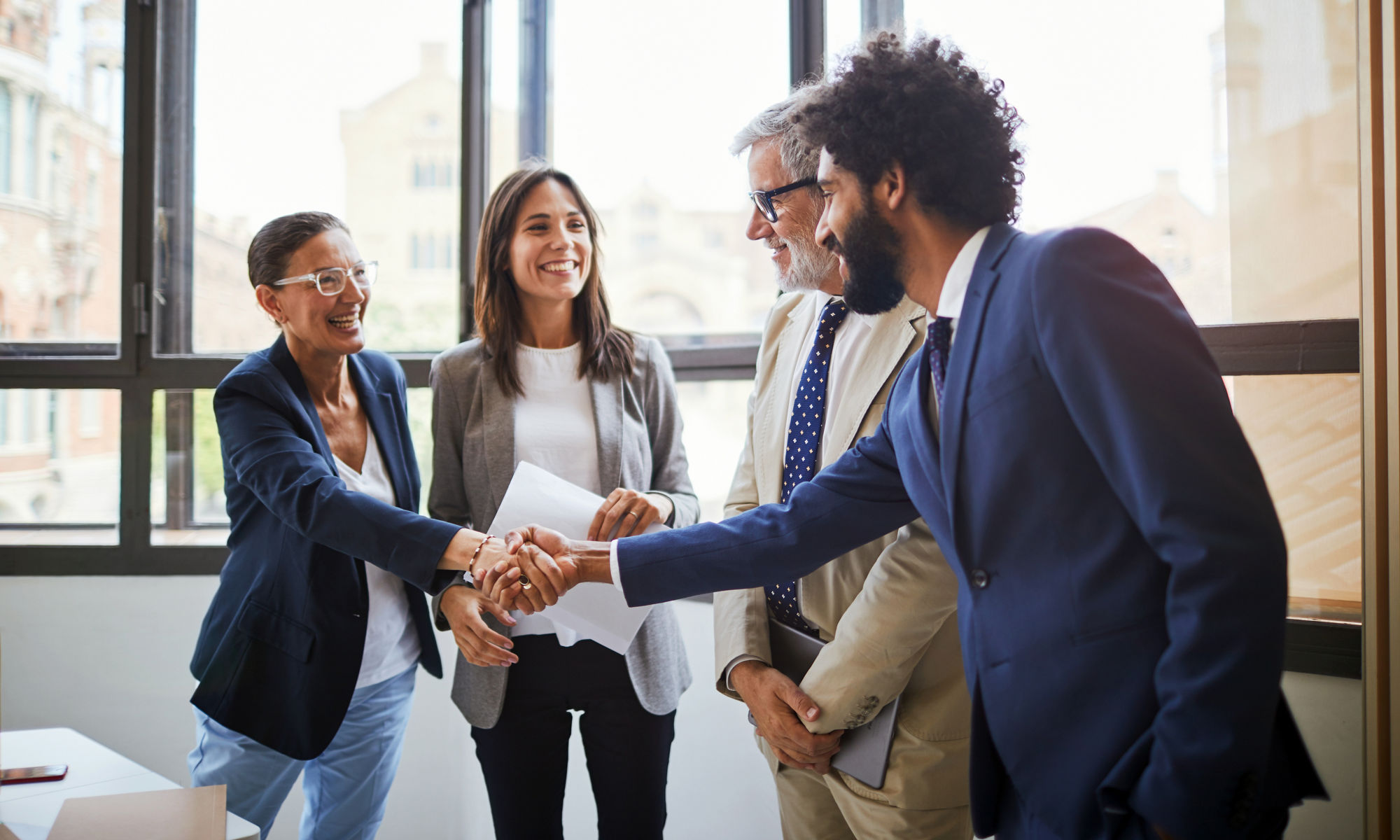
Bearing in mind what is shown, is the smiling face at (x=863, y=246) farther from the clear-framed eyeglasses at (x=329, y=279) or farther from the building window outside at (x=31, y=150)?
the building window outside at (x=31, y=150)

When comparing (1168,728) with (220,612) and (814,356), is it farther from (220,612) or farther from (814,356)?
(220,612)

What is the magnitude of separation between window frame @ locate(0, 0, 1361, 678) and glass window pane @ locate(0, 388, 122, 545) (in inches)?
1.7

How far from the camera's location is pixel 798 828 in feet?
4.96

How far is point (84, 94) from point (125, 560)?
5.38 ft

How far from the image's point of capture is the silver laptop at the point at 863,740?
1322 mm

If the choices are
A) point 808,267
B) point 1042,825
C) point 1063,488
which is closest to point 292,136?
point 808,267

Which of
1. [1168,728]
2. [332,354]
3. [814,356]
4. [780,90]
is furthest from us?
[780,90]

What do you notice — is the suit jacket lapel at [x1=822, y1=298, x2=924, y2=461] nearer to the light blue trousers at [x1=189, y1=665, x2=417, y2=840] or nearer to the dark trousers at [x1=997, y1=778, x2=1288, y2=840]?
the dark trousers at [x1=997, y1=778, x2=1288, y2=840]

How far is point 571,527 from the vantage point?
1.70 m

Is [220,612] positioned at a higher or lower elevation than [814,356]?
lower

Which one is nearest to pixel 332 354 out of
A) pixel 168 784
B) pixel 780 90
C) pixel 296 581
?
pixel 296 581

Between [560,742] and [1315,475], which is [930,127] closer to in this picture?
[1315,475]

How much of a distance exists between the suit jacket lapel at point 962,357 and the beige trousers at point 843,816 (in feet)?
1.91

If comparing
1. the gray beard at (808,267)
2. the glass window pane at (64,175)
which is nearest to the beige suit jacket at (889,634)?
the gray beard at (808,267)
